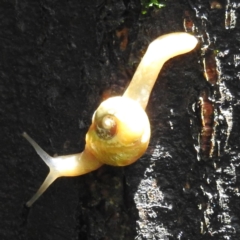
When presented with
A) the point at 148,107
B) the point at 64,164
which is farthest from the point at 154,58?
the point at 64,164

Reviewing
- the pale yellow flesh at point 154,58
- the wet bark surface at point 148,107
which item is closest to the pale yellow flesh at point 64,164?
the wet bark surface at point 148,107

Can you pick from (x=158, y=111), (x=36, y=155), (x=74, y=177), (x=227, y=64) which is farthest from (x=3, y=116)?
(x=227, y=64)

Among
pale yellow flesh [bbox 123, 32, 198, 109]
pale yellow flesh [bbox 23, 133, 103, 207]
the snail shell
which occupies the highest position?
pale yellow flesh [bbox 123, 32, 198, 109]

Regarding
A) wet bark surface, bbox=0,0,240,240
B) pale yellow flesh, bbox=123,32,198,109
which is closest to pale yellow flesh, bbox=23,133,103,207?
wet bark surface, bbox=0,0,240,240

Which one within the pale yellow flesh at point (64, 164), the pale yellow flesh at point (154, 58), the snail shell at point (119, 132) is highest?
the pale yellow flesh at point (154, 58)

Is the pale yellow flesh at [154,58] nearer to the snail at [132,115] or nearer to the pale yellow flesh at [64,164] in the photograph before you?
the snail at [132,115]

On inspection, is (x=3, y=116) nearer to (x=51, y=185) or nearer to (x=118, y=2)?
(x=51, y=185)

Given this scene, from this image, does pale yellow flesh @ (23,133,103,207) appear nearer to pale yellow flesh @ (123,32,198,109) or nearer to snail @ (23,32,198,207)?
snail @ (23,32,198,207)
